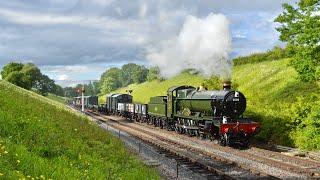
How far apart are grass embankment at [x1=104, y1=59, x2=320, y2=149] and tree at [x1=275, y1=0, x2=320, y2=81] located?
1.38 m

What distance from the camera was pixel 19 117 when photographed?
15180 millimetres

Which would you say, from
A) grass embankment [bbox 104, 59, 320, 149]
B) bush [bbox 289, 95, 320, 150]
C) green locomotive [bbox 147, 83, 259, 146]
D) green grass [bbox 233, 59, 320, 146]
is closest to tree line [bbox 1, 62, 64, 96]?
grass embankment [bbox 104, 59, 320, 149]

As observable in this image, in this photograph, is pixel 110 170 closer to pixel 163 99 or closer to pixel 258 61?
pixel 163 99

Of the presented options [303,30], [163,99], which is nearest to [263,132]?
[303,30]

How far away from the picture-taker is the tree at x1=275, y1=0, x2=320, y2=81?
23181 millimetres

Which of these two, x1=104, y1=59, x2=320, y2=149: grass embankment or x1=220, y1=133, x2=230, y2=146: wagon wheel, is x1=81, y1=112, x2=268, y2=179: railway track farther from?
x1=104, y1=59, x2=320, y2=149: grass embankment

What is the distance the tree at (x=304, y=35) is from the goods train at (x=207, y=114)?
4093 mm

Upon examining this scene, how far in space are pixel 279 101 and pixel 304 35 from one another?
10.7 meters

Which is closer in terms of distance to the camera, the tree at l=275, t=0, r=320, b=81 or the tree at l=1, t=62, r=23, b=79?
the tree at l=275, t=0, r=320, b=81

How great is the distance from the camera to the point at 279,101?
3306 centimetres

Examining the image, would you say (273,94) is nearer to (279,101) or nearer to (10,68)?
(279,101)

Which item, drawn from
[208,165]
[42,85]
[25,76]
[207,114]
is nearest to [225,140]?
[207,114]

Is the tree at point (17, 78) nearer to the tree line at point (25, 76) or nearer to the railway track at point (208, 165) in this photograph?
the tree line at point (25, 76)

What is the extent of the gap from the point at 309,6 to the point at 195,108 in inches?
397
